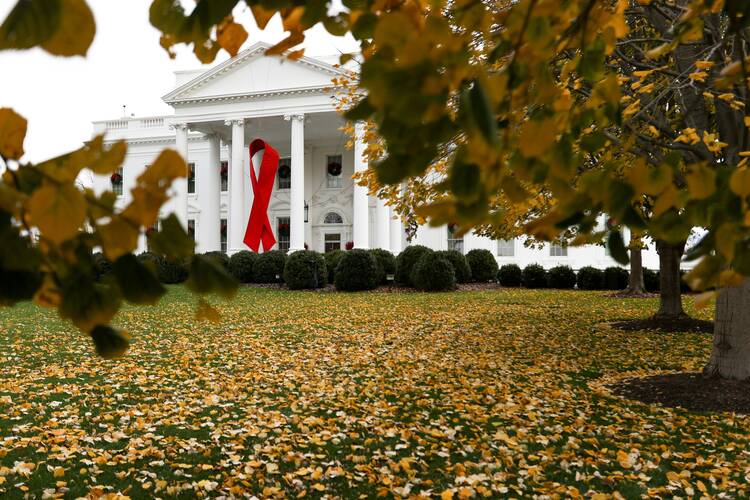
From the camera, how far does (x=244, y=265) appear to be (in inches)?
985

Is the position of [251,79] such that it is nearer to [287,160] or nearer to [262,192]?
[287,160]

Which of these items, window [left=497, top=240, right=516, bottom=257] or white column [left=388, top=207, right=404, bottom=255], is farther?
window [left=497, top=240, right=516, bottom=257]

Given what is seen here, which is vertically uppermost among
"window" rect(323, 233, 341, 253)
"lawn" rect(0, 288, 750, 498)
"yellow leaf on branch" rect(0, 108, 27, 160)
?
"window" rect(323, 233, 341, 253)

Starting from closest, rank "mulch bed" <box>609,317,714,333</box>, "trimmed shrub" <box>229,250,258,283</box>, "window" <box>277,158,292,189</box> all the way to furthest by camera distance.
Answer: "mulch bed" <box>609,317,714,333</box>
"trimmed shrub" <box>229,250,258,283</box>
"window" <box>277,158,292,189</box>

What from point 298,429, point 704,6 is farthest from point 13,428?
point 704,6

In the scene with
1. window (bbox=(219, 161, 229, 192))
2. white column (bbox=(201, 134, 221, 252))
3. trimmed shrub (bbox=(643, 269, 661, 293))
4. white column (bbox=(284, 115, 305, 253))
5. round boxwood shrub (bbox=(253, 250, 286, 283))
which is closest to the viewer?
trimmed shrub (bbox=(643, 269, 661, 293))

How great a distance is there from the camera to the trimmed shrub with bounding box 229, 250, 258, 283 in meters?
25.0

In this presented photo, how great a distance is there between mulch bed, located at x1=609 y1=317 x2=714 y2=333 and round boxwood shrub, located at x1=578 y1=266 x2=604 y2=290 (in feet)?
42.2

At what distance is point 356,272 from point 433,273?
2.84 metres

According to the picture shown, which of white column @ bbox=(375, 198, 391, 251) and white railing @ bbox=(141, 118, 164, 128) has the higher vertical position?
white railing @ bbox=(141, 118, 164, 128)

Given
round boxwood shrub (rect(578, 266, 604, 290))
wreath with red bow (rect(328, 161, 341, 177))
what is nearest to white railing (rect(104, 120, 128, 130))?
wreath with red bow (rect(328, 161, 341, 177))

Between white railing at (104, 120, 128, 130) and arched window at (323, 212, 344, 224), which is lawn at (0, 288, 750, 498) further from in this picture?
white railing at (104, 120, 128, 130)

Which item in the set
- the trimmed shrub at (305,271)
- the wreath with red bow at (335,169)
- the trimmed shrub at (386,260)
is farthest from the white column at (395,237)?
the trimmed shrub at (305,271)

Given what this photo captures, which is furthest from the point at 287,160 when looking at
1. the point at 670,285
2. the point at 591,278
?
the point at 670,285
